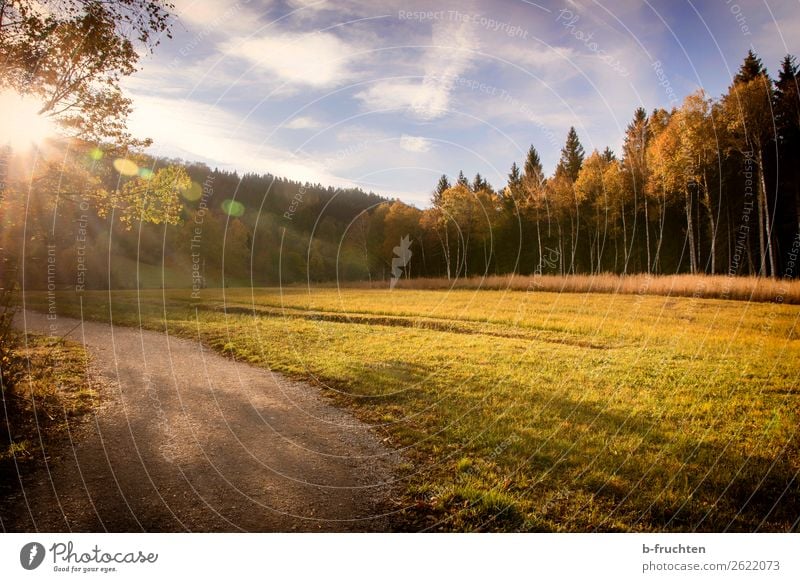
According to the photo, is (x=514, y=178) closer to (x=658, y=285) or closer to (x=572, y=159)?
(x=572, y=159)

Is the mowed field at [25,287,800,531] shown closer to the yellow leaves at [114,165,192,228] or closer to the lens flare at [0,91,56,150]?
the yellow leaves at [114,165,192,228]

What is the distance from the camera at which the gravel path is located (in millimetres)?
4125

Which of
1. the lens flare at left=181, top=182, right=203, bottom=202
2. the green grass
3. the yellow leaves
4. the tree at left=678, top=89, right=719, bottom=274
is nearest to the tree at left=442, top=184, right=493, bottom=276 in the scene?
the tree at left=678, top=89, right=719, bottom=274

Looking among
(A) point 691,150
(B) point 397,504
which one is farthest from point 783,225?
(B) point 397,504

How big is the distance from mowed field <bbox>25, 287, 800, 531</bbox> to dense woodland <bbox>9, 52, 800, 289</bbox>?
309 centimetres

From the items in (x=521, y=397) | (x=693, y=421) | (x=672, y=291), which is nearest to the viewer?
(x=693, y=421)

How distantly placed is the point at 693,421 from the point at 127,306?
27.1 metres

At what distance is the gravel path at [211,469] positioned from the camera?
4.12 meters

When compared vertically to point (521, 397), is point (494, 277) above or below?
above

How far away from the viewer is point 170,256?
179 feet

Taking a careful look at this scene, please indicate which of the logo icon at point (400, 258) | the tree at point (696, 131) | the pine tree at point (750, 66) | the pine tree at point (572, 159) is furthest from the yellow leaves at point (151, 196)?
the pine tree at point (572, 159)

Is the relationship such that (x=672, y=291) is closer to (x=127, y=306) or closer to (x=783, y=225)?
(x=783, y=225)
